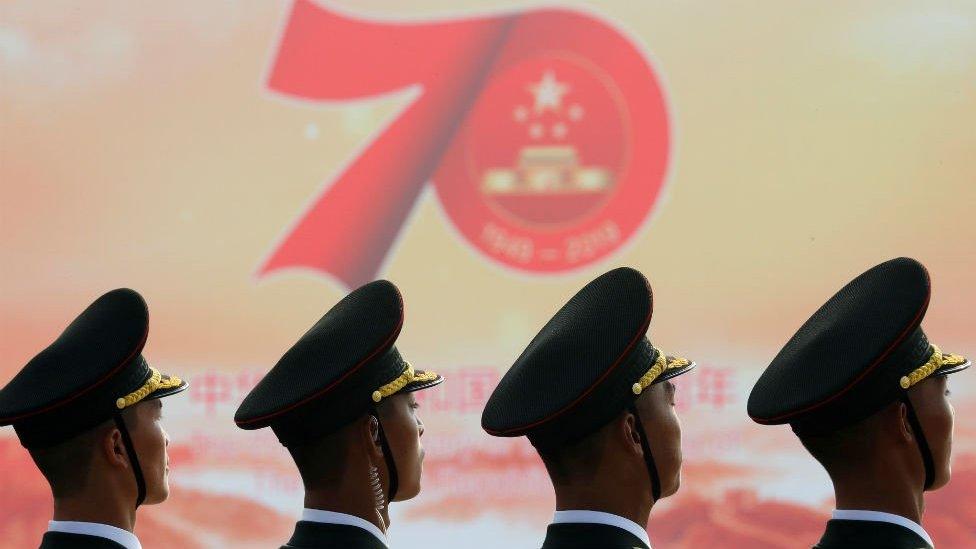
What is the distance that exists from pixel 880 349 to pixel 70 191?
241 centimetres

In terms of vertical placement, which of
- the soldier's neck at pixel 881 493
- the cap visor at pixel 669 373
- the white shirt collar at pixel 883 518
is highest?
the cap visor at pixel 669 373

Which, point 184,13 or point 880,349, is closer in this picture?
point 880,349

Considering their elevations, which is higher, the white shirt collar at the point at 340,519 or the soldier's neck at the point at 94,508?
the white shirt collar at the point at 340,519

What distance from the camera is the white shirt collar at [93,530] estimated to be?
88.0 inches

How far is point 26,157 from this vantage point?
11.9ft

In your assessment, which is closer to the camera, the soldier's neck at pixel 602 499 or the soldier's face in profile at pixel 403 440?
the soldier's neck at pixel 602 499

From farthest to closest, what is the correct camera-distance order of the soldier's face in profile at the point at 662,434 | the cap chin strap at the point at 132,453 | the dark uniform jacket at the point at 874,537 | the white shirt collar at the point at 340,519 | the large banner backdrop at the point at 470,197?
1. the large banner backdrop at the point at 470,197
2. the cap chin strap at the point at 132,453
3. the white shirt collar at the point at 340,519
4. the soldier's face in profile at the point at 662,434
5. the dark uniform jacket at the point at 874,537

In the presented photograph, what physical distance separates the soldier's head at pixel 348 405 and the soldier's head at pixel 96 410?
0.22m

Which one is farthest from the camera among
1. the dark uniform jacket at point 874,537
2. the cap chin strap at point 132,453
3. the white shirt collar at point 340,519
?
the cap chin strap at point 132,453

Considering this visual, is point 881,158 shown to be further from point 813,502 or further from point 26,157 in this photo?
point 26,157

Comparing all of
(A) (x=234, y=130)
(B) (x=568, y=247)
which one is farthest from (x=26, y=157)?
(B) (x=568, y=247)

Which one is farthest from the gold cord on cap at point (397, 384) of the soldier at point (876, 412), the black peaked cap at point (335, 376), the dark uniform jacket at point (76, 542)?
the soldier at point (876, 412)

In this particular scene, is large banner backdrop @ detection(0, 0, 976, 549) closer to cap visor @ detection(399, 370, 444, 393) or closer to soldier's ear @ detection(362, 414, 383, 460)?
cap visor @ detection(399, 370, 444, 393)

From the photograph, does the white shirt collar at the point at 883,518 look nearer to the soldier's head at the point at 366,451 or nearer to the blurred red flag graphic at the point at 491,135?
the soldier's head at the point at 366,451
